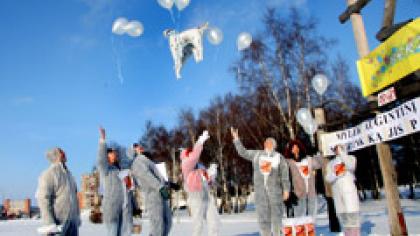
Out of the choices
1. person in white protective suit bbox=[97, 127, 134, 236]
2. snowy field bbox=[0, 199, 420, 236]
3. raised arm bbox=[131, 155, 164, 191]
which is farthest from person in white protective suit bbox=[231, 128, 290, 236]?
snowy field bbox=[0, 199, 420, 236]

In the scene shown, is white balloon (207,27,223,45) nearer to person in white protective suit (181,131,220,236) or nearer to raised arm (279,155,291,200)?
person in white protective suit (181,131,220,236)

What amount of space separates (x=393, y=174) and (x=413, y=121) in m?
1.43

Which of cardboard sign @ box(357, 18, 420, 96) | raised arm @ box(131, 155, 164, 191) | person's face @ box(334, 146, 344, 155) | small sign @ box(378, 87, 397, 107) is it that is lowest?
raised arm @ box(131, 155, 164, 191)

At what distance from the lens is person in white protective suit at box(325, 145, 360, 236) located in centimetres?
657

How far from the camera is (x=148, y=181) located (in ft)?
21.2

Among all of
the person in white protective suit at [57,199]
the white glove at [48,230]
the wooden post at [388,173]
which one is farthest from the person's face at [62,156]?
the wooden post at [388,173]

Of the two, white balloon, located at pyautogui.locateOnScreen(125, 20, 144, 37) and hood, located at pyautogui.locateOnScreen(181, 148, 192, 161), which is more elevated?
white balloon, located at pyautogui.locateOnScreen(125, 20, 144, 37)

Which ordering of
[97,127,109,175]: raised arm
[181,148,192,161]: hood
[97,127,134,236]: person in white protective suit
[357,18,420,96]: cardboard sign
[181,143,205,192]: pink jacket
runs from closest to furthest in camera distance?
1. [357,18,420,96]: cardboard sign
2. [97,127,109,175]: raised arm
3. [97,127,134,236]: person in white protective suit
4. [181,143,205,192]: pink jacket
5. [181,148,192,161]: hood

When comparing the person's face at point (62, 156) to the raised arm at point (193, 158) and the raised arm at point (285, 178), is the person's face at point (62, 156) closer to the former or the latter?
the raised arm at point (193, 158)

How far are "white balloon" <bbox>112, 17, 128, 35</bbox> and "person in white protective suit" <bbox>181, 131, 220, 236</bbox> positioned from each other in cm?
354

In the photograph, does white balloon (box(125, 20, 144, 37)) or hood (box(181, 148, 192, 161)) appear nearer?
hood (box(181, 148, 192, 161))

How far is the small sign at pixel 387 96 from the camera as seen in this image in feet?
19.4

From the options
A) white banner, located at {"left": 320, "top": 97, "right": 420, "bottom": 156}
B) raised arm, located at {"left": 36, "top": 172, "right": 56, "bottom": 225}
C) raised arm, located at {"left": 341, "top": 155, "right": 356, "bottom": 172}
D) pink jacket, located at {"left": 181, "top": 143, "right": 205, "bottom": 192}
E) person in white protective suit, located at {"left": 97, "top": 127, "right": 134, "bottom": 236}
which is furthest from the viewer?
pink jacket, located at {"left": 181, "top": 143, "right": 205, "bottom": 192}

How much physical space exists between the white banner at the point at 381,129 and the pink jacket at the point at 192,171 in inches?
99.4
